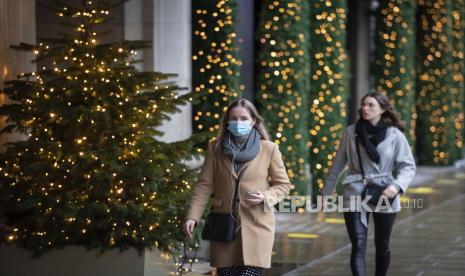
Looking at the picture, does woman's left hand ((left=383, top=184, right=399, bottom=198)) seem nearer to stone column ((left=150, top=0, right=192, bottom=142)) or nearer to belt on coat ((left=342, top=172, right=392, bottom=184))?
belt on coat ((left=342, top=172, right=392, bottom=184))

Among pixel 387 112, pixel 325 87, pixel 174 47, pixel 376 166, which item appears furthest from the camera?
pixel 325 87

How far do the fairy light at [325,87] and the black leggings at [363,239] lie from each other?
8232 mm

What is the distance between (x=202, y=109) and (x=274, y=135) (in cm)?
273

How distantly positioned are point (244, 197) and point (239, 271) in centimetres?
51

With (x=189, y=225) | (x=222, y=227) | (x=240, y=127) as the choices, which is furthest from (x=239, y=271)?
→ (x=240, y=127)

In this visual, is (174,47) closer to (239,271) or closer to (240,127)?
(240,127)

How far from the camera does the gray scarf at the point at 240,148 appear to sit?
25.0ft

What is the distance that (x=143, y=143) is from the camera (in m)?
9.86

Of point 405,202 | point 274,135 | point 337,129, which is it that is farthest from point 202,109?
point 405,202

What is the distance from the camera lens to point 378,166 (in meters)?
9.56

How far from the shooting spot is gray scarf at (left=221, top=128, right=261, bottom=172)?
761 centimetres

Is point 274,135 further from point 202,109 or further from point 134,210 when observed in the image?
point 134,210

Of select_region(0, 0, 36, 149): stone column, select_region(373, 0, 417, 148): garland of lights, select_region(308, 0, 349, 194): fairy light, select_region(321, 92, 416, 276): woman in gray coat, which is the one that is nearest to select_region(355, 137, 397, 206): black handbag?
select_region(321, 92, 416, 276): woman in gray coat

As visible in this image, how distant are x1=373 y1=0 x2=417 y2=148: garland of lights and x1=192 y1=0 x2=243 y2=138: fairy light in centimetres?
980
